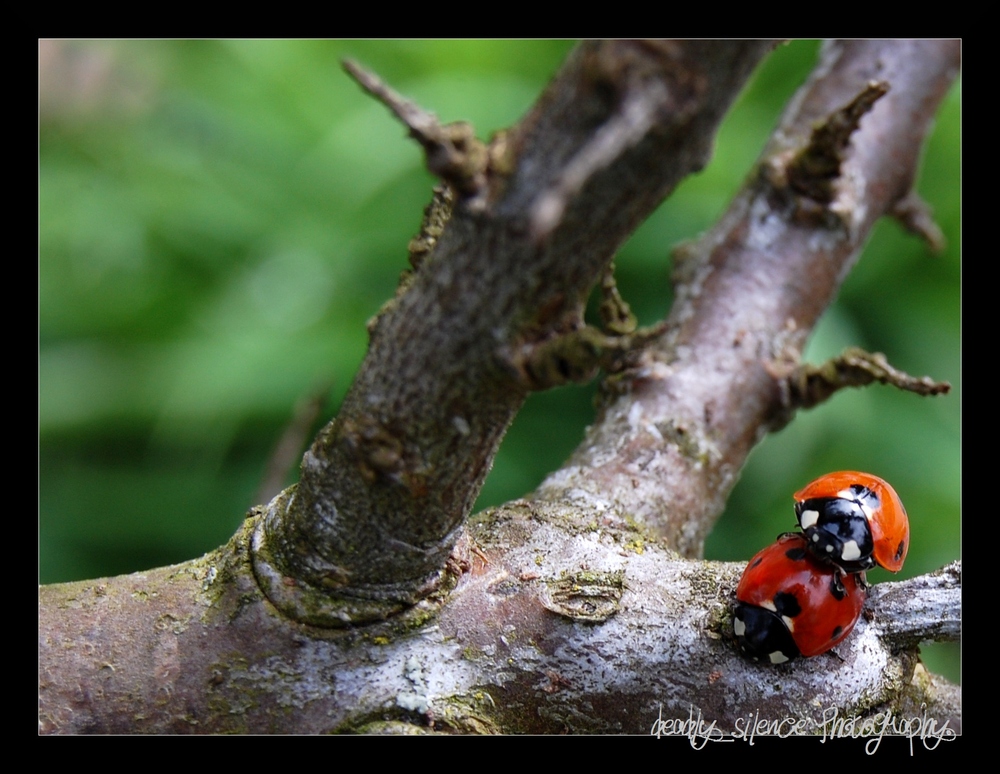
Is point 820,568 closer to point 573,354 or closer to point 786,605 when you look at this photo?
point 786,605

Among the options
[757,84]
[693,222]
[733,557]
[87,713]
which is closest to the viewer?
[87,713]

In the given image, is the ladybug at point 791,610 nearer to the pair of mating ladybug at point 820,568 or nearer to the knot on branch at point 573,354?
the pair of mating ladybug at point 820,568

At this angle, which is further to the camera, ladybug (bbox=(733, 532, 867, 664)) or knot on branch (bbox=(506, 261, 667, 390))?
ladybug (bbox=(733, 532, 867, 664))

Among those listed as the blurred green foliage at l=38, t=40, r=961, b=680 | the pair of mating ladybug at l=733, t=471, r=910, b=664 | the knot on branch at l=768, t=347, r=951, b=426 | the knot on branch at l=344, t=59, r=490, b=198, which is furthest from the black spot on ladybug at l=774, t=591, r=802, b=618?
the blurred green foliage at l=38, t=40, r=961, b=680

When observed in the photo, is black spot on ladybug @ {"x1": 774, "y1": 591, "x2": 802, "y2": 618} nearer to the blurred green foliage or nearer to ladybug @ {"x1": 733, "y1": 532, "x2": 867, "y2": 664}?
ladybug @ {"x1": 733, "y1": 532, "x2": 867, "y2": 664}

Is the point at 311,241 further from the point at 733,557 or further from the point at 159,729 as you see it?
the point at 159,729

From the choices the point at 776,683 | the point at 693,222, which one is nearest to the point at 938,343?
the point at 693,222
